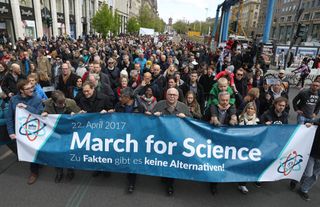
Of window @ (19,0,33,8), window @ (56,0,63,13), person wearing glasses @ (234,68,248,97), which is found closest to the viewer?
→ person wearing glasses @ (234,68,248,97)

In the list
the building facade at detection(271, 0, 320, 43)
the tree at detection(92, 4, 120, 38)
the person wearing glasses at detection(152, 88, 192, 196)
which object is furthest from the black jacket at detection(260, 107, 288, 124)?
the building facade at detection(271, 0, 320, 43)

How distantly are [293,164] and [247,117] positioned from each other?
3.23 ft

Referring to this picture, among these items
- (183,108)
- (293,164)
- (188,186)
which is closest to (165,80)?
(183,108)

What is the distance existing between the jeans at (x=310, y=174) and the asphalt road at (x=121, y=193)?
194 mm

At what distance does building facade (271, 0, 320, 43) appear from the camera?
203 feet

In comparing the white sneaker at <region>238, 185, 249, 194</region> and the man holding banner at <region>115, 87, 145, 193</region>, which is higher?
the man holding banner at <region>115, 87, 145, 193</region>

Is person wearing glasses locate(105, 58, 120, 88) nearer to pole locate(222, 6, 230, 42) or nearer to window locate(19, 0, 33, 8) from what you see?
pole locate(222, 6, 230, 42)

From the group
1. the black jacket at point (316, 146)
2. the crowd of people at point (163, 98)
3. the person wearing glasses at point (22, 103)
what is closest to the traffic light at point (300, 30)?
the crowd of people at point (163, 98)

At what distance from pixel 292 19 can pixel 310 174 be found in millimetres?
83668

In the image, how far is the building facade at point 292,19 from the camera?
2436 inches

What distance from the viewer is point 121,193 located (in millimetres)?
3787

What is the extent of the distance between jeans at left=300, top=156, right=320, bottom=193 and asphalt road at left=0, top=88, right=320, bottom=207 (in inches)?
7.6

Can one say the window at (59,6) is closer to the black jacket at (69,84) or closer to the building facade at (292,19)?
the black jacket at (69,84)

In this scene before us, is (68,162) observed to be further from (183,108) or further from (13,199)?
(183,108)
